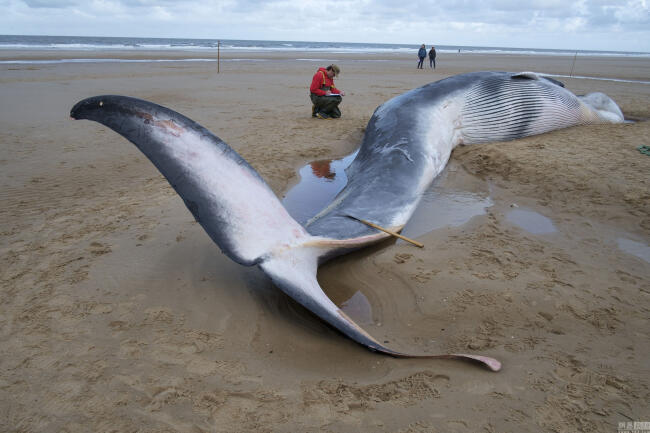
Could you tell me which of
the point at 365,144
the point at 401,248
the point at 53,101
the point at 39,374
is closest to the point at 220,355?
the point at 39,374

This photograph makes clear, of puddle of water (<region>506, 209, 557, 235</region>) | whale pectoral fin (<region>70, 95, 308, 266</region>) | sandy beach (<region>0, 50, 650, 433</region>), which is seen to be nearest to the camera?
sandy beach (<region>0, 50, 650, 433</region>)

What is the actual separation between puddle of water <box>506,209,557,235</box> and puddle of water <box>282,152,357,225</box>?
2339 millimetres

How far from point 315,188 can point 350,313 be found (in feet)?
10.1

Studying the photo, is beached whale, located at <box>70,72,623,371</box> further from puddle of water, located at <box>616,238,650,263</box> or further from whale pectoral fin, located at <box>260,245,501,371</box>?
puddle of water, located at <box>616,238,650,263</box>

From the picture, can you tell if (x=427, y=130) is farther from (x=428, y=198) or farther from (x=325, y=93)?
(x=325, y=93)

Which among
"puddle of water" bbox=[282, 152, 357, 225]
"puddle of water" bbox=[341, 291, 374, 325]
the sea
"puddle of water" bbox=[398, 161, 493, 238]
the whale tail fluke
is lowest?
"puddle of water" bbox=[341, 291, 374, 325]

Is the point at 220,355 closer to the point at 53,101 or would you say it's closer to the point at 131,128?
the point at 131,128

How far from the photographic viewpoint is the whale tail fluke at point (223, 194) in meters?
2.63

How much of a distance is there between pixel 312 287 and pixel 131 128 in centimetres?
162

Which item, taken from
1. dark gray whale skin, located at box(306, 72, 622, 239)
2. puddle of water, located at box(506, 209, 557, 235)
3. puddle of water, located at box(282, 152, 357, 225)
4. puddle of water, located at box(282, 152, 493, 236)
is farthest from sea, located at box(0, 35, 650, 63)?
puddle of water, located at box(506, 209, 557, 235)

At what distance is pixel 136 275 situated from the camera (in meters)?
3.71

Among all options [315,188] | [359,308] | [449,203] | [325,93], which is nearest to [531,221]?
[449,203]

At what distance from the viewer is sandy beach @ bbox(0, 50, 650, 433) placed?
2.32 metres

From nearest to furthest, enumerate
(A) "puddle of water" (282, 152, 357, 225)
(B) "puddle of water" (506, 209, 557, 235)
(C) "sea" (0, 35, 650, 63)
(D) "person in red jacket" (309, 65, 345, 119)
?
(B) "puddle of water" (506, 209, 557, 235)
(A) "puddle of water" (282, 152, 357, 225)
(D) "person in red jacket" (309, 65, 345, 119)
(C) "sea" (0, 35, 650, 63)
